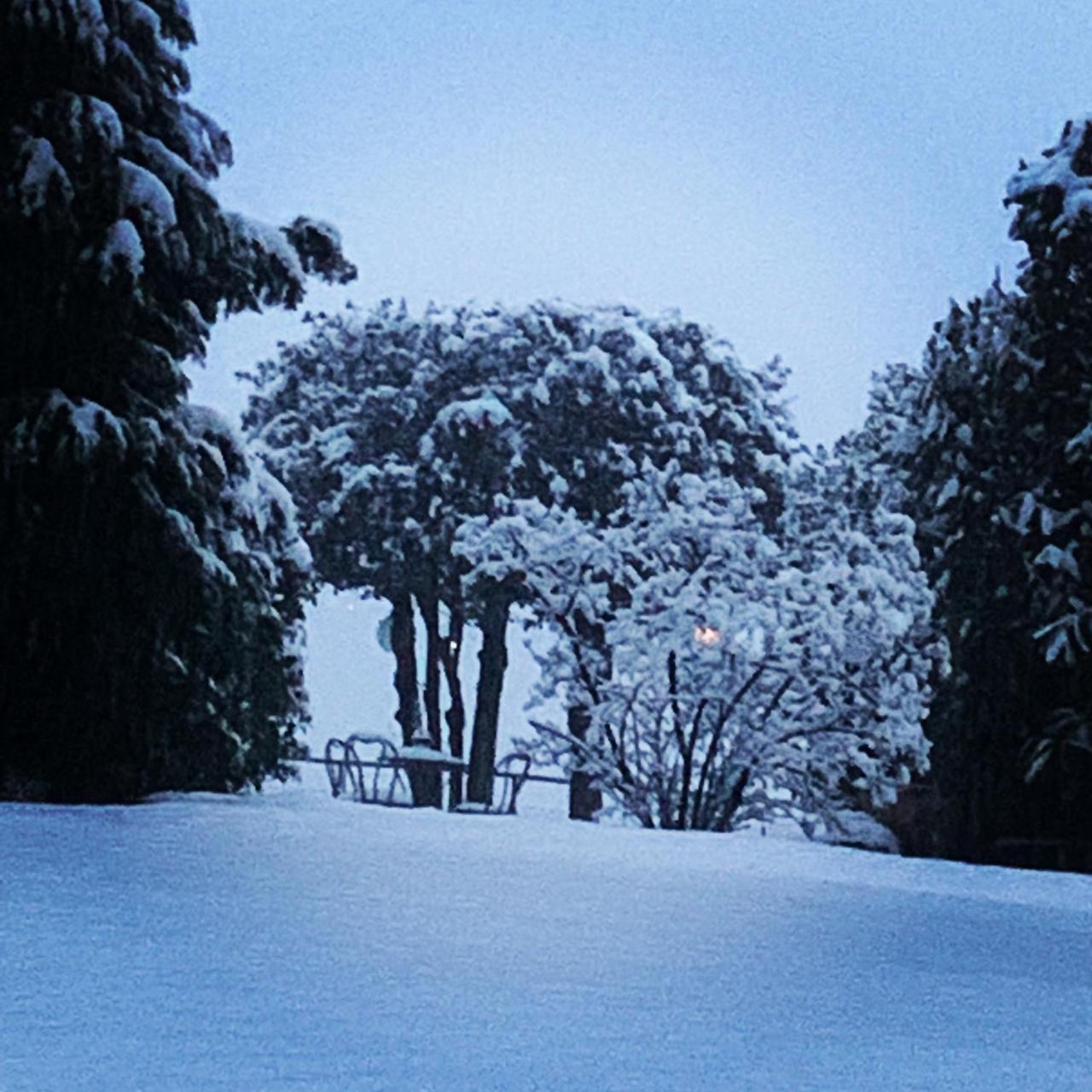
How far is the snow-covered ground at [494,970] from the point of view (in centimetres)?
248

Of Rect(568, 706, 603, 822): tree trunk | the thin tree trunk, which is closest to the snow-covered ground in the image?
Rect(568, 706, 603, 822): tree trunk

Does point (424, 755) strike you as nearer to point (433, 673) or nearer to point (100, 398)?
point (433, 673)

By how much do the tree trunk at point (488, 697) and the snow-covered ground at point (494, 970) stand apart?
10.6m

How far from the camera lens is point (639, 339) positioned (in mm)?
17109

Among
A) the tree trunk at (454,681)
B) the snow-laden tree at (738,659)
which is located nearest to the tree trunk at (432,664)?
the tree trunk at (454,681)

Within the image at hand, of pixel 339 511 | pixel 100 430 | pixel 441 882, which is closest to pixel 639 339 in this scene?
pixel 339 511

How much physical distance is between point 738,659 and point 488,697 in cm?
814

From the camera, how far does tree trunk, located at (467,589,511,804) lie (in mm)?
16672

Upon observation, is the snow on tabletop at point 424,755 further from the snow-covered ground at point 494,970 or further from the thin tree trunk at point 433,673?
the snow-covered ground at point 494,970

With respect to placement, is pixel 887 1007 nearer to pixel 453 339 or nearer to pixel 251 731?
pixel 251 731

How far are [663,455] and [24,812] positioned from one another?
1144 centimetres

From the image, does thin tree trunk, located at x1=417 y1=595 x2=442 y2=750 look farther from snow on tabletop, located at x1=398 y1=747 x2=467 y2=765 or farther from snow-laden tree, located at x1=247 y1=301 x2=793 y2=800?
snow on tabletop, located at x1=398 y1=747 x2=467 y2=765

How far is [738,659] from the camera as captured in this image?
9.39 m

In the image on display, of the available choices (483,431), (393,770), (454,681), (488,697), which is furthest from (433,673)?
(483,431)
